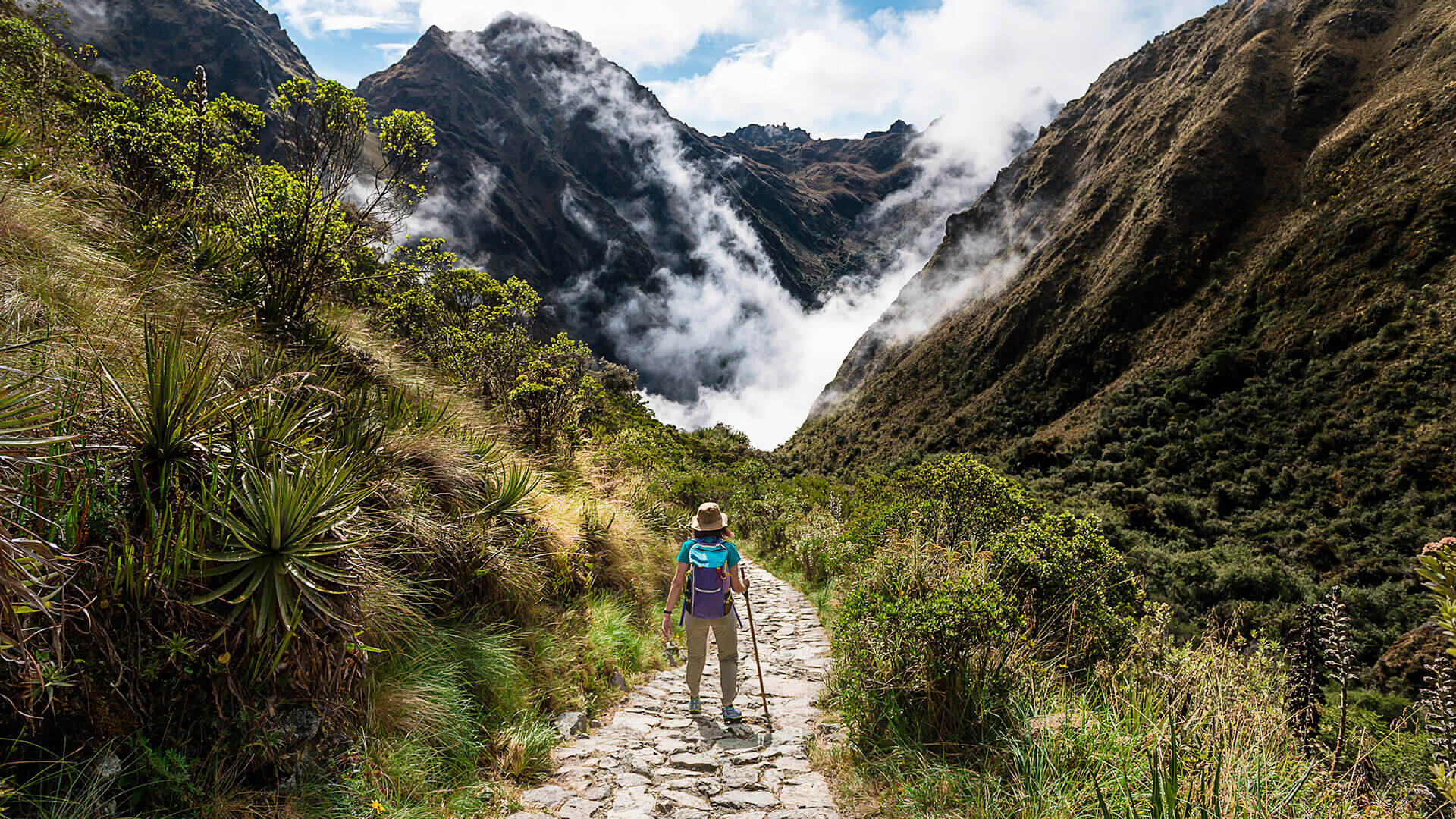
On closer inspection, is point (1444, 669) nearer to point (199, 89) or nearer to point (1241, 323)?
point (199, 89)

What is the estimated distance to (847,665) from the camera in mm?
4457

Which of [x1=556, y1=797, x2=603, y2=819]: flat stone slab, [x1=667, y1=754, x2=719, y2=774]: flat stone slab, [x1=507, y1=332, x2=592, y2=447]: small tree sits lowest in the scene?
[x1=667, y1=754, x2=719, y2=774]: flat stone slab

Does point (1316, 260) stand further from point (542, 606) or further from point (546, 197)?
point (546, 197)

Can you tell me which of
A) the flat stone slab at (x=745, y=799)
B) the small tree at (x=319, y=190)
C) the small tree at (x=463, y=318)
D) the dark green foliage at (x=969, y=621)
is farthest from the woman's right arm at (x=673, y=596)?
the small tree at (x=463, y=318)

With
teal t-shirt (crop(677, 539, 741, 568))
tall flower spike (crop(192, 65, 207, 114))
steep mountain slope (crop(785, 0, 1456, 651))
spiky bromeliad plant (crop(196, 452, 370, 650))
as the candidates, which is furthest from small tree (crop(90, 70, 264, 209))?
steep mountain slope (crop(785, 0, 1456, 651))

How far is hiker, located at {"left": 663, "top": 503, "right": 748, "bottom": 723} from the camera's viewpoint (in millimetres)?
5078

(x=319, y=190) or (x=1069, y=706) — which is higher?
(x=319, y=190)

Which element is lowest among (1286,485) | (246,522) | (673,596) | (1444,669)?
(673,596)

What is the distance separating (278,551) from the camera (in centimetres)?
263

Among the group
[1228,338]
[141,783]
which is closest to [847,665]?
[141,783]

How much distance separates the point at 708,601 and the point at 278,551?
3.28 meters

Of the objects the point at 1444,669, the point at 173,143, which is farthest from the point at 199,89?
the point at 1444,669

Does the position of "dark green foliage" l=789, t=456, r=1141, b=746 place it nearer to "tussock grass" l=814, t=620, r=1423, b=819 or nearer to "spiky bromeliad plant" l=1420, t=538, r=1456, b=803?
"tussock grass" l=814, t=620, r=1423, b=819

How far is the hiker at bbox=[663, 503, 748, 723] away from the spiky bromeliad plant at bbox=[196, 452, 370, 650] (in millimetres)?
2773
